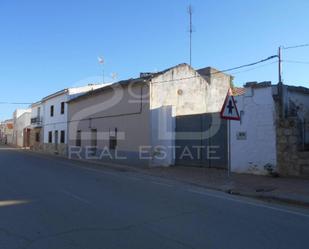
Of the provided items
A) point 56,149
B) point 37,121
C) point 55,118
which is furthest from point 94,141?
point 37,121

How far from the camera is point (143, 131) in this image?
2198 centimetres

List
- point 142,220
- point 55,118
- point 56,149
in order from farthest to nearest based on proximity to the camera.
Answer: point 55,118
point 56,149
point 142,220

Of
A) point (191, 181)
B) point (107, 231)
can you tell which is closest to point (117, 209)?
point (107, 231)

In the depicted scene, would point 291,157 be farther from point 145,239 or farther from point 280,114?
point 145,239

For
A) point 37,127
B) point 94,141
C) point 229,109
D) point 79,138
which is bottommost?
point 94,141

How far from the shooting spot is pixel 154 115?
21484mm

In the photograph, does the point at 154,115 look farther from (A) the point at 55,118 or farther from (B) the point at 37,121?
(B) the point at 37,121

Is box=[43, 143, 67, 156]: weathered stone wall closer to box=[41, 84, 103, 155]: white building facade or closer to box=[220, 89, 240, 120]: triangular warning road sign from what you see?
box=[41, 84, 103, 155]: white building facade

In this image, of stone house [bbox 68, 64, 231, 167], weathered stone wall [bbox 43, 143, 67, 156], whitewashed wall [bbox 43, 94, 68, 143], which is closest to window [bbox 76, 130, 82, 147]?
stone house [bbox 68, 64, 231, 167]

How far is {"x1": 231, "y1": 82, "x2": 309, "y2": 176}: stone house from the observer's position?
14031mm

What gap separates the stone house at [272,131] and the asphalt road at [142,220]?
420cm

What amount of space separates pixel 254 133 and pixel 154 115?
291 inches

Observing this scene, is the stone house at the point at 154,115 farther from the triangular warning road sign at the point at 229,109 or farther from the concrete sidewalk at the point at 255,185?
the triangular warning road sign at the point at 229,109

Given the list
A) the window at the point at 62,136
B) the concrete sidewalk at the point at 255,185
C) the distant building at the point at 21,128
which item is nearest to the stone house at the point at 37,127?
the distant building at the point at 21,128
